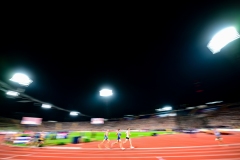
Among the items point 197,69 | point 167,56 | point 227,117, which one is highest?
point 167,56

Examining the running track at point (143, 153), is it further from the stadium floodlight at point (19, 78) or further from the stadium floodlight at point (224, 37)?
the stadium floodlight at point (19, 78)

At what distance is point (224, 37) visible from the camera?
10070 millimetres

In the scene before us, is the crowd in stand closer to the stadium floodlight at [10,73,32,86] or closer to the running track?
the running track

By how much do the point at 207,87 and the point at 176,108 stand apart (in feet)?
72.7

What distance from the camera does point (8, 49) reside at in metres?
12.5

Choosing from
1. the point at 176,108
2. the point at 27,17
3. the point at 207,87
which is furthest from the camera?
the point at 176,108

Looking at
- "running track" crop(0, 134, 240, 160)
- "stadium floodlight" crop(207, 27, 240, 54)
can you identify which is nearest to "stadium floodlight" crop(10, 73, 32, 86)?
"running track" crop(0, 134, 240, 160)

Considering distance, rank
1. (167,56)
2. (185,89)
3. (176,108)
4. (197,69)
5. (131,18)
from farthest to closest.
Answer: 1. (176,108)
2. (185,89)
3. (197,69)
4. (167,56)
5. (131,18)

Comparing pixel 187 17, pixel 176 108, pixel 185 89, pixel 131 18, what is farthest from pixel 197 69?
pixel 176 108

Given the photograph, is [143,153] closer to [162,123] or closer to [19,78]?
[19,78]

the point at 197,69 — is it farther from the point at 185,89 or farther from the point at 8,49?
the point at 8,49

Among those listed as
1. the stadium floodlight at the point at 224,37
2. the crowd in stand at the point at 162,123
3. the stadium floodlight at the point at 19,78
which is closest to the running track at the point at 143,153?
the stadium floodlight at the point at 224,37

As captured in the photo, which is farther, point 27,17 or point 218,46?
point 218,46

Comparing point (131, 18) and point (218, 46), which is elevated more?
point (131, 18)
